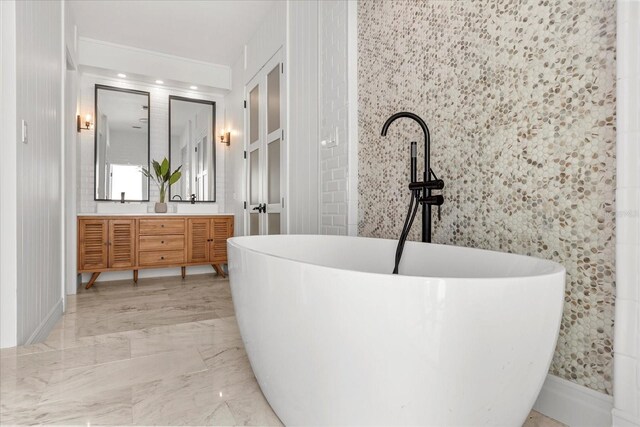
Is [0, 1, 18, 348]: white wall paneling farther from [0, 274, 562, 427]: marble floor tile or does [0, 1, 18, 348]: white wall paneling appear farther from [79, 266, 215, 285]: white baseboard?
[79, 266, 215, 285]: white baseboard

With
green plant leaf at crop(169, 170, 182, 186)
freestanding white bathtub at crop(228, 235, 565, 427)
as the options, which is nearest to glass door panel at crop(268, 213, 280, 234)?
green plant leaf at crop(169, 170, 182, 186)

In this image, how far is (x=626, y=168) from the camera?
1045 mm

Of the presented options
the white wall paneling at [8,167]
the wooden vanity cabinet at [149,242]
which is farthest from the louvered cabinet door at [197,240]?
the white wall paneling at [8,167]

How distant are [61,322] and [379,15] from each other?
9.34 ft

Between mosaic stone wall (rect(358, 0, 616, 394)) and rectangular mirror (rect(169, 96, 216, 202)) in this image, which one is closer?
mosaic stone wall (rect(358, 0, 616, 394))

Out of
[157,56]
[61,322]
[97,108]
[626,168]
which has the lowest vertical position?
[61,322]

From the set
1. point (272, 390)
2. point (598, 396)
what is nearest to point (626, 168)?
point (598, 396)

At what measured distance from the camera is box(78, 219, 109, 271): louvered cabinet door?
362 centimetres

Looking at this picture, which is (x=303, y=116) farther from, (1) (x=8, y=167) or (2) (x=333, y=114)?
(1) (x=8, y=167)

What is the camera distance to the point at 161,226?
13.1ft

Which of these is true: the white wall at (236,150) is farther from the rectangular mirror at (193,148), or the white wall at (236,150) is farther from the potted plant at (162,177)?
the potted plant at (162,177)

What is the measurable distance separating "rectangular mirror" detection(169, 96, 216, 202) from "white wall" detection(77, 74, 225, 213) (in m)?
0.06

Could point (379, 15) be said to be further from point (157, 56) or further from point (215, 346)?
point (157, 56)

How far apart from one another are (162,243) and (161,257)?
0.50ft
